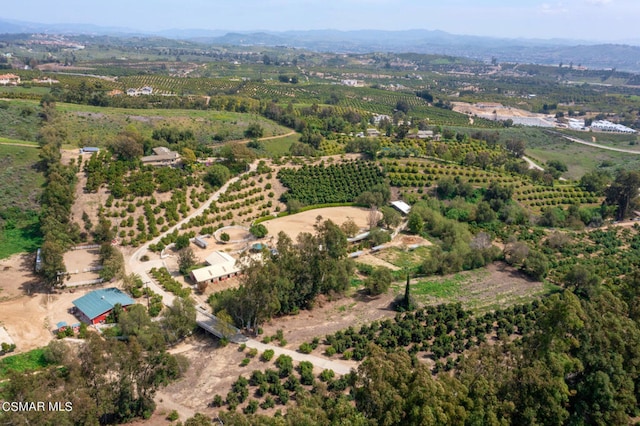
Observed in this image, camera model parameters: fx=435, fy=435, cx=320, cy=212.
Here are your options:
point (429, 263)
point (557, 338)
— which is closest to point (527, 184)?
point (429, 263)

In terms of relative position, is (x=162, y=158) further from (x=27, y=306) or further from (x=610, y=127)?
(x=610, y=127)

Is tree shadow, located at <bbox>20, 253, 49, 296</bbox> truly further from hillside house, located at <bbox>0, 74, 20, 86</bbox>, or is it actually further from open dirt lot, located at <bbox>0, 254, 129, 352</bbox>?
hillside house, located at <bbox>0, 74, 20, 86</bbox>

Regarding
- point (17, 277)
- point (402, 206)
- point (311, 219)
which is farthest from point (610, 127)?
point (17, 277)

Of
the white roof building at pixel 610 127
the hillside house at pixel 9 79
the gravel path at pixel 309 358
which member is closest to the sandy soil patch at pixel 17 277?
the gravel path at pixel 309 358

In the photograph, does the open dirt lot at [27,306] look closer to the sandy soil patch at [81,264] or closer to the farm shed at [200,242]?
the sandy soil patch at [81,264]

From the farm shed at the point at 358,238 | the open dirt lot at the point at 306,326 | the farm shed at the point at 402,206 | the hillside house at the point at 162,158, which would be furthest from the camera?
the hillside house at the point at 162,158

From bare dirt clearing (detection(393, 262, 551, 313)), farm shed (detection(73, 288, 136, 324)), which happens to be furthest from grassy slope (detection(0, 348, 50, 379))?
bare dirt clearing (detection(393, 262, 551, 313))
